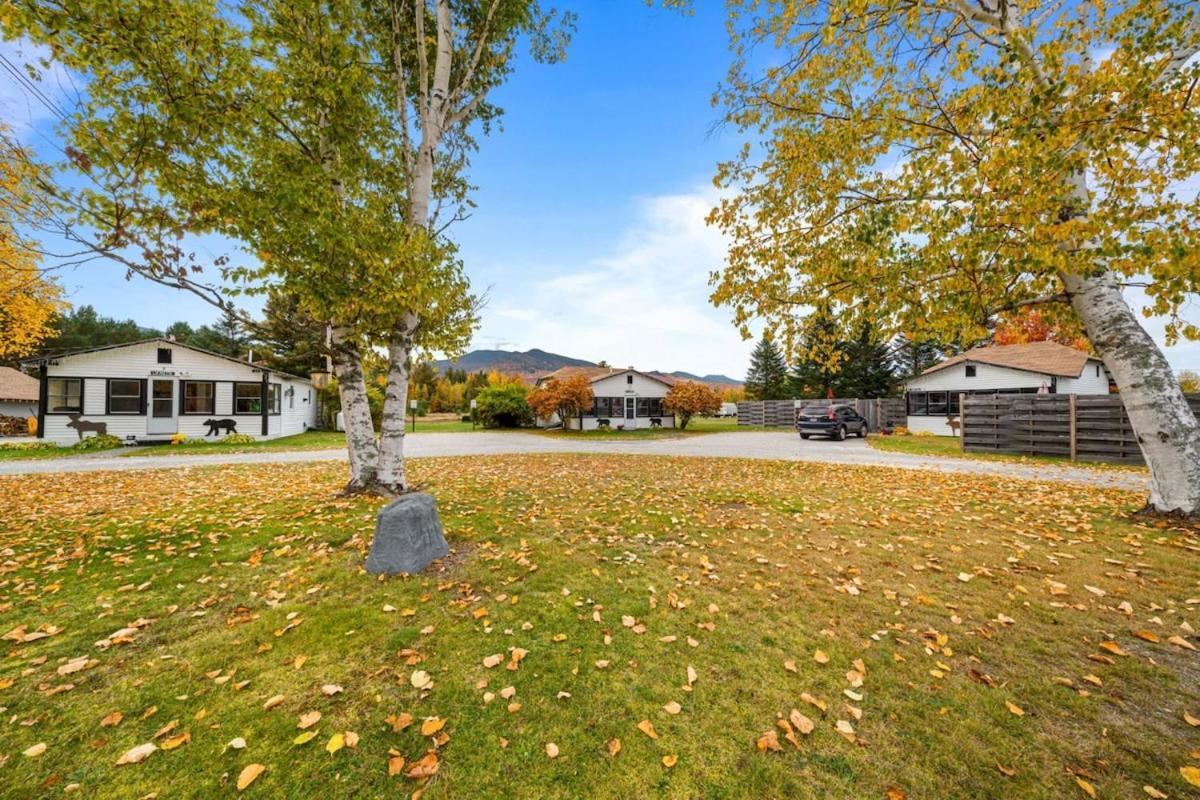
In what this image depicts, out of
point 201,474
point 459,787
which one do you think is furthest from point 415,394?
point 459,787

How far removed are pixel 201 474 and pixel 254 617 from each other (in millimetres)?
9785

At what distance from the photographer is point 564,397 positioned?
83.4 feet

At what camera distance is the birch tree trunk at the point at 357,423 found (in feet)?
24.2

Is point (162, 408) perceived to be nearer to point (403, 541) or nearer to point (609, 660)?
point (403, 541)

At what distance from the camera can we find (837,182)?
7.47 metres

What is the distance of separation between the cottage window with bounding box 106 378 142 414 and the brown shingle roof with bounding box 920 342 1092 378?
128ft

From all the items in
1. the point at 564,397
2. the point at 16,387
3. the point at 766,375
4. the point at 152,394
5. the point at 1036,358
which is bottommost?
the point at 152,394

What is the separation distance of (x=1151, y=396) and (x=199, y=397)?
30.4 meters

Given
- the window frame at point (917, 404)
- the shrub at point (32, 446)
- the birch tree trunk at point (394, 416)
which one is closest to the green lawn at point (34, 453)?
the shrub at point (32, 446)

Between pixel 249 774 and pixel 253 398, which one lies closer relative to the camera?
pixel 249 774

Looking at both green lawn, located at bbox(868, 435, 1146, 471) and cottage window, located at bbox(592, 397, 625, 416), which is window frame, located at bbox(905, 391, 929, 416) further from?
cottage window, located at bbox(592, 397, 625, 416)

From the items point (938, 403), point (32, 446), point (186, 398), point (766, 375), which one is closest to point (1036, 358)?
point (938, 403)

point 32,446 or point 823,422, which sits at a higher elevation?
point 823,422

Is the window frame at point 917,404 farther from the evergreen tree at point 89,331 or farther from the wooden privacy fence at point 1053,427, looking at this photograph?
the evergreen tree at point 89,331
